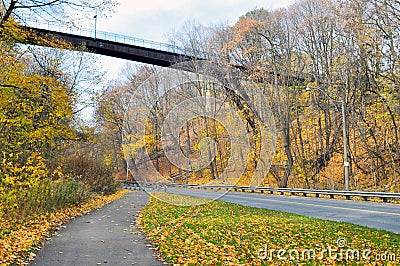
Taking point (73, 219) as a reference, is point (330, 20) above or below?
above

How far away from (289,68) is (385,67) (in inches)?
343

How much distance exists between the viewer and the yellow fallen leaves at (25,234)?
23.9 feet

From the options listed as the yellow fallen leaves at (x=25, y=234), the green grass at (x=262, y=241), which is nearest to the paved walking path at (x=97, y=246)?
the yellow fallen leaves at (x=25, y=234)

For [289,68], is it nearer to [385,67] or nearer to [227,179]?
[385,67]

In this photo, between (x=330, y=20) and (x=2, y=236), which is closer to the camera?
(x=2, y=236)

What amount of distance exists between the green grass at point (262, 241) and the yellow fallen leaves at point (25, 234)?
2.50m

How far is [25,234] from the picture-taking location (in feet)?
31.0

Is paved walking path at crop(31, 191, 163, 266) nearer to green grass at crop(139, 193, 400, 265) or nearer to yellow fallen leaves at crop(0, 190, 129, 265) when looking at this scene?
yellow fallen leaves at crop(0, 190, 129, 265)

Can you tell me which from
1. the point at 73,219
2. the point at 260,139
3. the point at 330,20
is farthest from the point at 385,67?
the point at 73,219

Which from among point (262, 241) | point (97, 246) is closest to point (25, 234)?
point (97, 246)

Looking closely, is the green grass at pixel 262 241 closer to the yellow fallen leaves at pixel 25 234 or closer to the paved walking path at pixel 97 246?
the paved walking path at pixel 97 246

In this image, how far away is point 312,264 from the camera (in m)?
6.91

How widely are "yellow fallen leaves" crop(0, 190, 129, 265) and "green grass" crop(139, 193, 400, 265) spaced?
250 cm

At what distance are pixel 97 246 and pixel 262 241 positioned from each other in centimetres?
354
